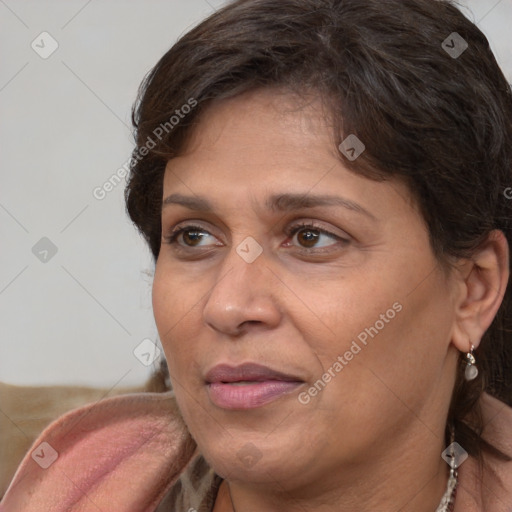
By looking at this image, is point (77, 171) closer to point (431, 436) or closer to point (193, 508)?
point (193, 508)

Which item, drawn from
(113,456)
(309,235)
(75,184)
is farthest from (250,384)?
(75,184)

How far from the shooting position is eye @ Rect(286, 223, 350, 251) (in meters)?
1.82

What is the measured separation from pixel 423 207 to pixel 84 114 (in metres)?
1.66

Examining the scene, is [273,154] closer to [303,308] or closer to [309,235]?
[309,235]

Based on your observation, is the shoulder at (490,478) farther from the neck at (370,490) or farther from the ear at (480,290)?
the ear at (480,290)

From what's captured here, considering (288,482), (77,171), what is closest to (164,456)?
(288,482)

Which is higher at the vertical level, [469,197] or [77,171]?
[77,171]

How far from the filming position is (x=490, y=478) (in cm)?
206

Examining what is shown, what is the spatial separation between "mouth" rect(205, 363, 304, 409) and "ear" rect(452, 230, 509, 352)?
0.41 meters

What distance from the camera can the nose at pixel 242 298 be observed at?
5.62 feet

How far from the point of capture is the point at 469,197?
1.92 meters

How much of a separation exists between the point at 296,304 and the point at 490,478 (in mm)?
647

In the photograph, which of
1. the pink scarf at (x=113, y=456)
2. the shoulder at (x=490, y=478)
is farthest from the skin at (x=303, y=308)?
the pink scarf at (x=113, y=456)

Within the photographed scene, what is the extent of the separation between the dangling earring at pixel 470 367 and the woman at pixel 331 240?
0.8 inches
